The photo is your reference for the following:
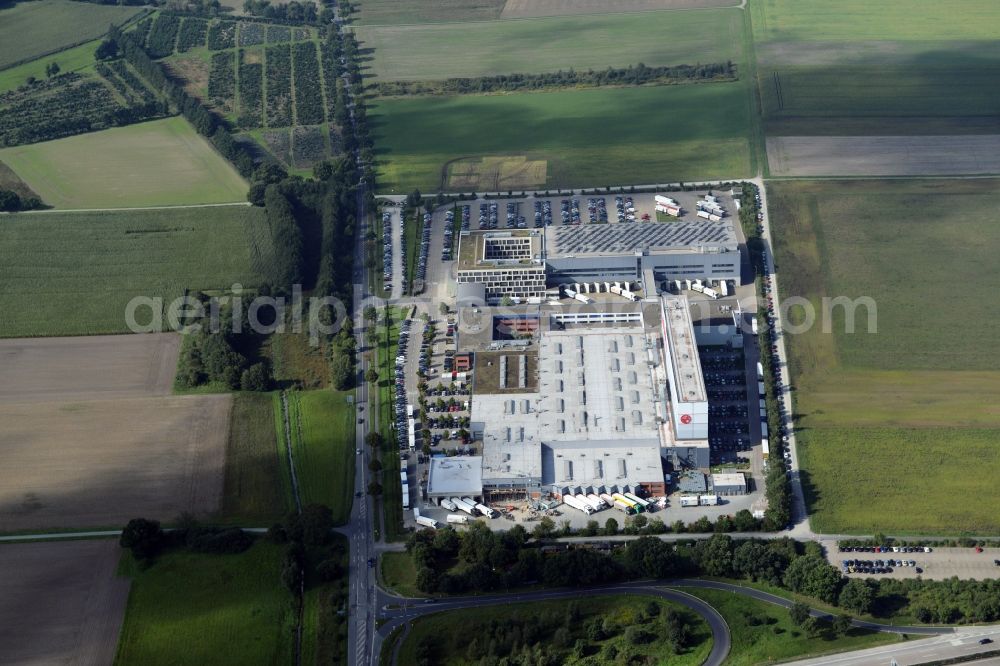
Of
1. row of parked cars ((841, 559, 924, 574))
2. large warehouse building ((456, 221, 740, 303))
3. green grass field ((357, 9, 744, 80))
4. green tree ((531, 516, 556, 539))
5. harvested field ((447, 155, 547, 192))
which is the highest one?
green grass field ((357, 9, 744, 80))

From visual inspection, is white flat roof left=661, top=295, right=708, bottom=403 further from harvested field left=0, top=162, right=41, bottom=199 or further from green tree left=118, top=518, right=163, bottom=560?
harvested field left=0, top=162, right=41, bottom=199

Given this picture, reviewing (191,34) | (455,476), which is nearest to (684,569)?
(455,476)

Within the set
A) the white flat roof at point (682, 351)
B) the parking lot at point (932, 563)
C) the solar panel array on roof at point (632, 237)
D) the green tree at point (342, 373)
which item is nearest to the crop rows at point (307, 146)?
the solar panel array on roof at point (632, 237)

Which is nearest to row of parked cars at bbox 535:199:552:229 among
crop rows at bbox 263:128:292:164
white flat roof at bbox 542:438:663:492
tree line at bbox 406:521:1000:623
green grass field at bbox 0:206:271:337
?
green grass field at bbox 0:206:271:337

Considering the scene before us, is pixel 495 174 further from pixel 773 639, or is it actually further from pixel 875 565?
pixel 773 639

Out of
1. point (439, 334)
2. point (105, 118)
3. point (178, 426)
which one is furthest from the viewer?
point (105, 118)

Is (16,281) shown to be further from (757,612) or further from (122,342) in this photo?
(757,612)

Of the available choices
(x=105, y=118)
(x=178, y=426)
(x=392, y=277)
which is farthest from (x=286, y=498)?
(x=105, y=118)
